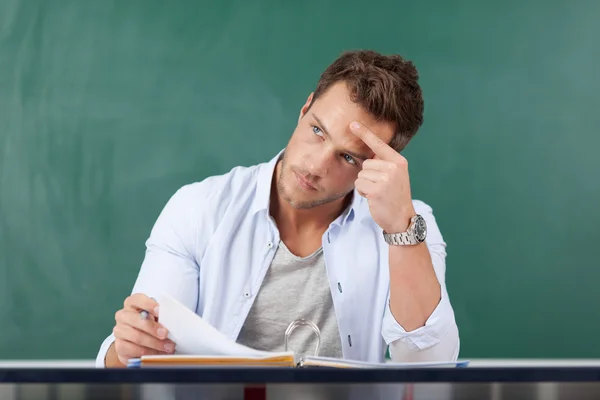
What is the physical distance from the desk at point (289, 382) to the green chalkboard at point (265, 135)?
1.70 meters

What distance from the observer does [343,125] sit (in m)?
1.57

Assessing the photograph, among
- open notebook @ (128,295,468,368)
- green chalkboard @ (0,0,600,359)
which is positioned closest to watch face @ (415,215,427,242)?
open notebook @ (128,295,468,368)

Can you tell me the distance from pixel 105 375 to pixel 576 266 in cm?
226

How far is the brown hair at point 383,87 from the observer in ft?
5.21

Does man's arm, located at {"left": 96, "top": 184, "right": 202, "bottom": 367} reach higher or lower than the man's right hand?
higher

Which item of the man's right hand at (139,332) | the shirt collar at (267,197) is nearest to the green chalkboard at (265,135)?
the shirt collar at (267,197)

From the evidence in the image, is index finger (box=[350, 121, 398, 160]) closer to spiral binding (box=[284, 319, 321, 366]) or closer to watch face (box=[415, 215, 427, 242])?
watch face (box=[415, 215, 427, 242])

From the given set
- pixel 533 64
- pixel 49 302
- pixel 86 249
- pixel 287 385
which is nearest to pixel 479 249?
pixel 533 64

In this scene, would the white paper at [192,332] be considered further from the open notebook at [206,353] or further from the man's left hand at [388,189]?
the man's left hand at [388,189]

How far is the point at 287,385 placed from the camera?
2.39 feet

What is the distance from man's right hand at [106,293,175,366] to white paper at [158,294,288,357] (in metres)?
0.08

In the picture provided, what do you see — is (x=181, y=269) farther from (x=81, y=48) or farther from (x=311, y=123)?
(x=81, y=48)

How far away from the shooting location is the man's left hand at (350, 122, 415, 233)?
1445mm

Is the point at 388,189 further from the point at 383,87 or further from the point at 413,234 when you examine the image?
the point at 383,87
